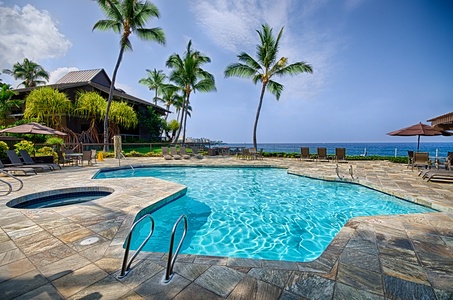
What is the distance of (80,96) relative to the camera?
1745 cm

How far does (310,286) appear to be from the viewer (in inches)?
78.9

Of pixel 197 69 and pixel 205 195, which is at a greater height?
pixel 197 69

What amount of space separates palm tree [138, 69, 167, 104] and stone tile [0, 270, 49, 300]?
32.8 meters

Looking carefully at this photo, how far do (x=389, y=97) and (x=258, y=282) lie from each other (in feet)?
86.7

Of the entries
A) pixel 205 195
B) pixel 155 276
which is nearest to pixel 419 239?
pixel 155 276

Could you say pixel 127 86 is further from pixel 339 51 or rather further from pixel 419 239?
pixel 419 239

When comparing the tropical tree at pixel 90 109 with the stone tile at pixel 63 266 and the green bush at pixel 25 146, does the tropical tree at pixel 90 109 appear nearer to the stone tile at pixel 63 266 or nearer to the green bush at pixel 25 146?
the green bush at pixel 25 146

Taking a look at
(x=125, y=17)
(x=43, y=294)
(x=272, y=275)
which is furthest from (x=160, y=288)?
(x=125, y=17)

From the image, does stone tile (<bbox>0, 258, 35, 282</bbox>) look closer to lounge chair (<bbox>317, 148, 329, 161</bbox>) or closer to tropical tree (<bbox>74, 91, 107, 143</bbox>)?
lounge chair (<bbox>317, 148, 329, 161</bbox>)

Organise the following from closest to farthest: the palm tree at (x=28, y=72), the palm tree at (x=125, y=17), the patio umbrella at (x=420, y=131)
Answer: the patio umbrella at (x=420, y=131) < the palm tree at (x=125, y=17) < the palm tree at (x=28, y=72)

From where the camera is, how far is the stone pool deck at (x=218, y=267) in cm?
191

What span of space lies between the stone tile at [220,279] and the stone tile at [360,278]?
1.04 metres

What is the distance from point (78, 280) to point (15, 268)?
821 millimetres

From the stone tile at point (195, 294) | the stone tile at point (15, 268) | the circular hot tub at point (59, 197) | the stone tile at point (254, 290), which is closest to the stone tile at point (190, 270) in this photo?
the stone tile at point (195, 294)
